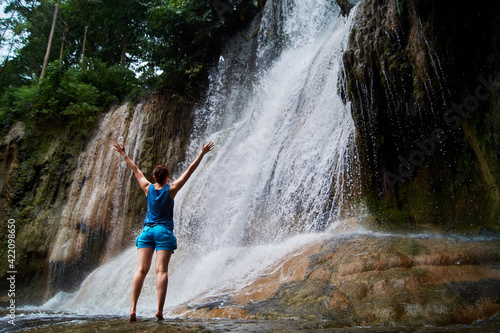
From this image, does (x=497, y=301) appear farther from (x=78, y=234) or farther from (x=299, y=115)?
(x=78, y=234)

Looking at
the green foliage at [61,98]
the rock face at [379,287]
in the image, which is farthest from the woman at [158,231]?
the green foliage at [61,98]

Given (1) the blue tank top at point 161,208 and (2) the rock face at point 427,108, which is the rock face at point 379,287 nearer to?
(1) the blue tank top at point 161,208

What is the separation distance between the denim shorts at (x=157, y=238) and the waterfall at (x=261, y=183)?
5.39 ft

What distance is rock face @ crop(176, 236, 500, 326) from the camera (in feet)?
10.4

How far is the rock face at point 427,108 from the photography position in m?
5.15

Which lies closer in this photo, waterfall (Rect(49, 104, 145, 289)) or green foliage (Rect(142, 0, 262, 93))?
waterfall (Rect(49, 104, 145, 289))

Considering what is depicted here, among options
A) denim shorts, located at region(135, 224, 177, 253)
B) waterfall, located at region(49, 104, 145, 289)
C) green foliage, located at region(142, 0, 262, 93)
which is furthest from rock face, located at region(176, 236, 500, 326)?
green foliage, located at region(142, 0, 262, 93)

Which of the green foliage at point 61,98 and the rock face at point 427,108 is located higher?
the green foliage at point 61,98

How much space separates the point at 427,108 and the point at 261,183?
3778 millimetres

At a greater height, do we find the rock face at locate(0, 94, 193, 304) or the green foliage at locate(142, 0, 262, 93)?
the green foliage at locate(142, 0, 262, 93)

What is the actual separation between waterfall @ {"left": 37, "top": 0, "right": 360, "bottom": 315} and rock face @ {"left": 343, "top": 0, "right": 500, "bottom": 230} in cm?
A: 67

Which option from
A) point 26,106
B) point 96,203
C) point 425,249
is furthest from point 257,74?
point 425,249

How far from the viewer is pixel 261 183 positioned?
26.3 ft

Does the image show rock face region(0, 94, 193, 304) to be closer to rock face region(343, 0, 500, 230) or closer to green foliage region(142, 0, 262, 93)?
green foliage region(142, 0, 262, 93)
